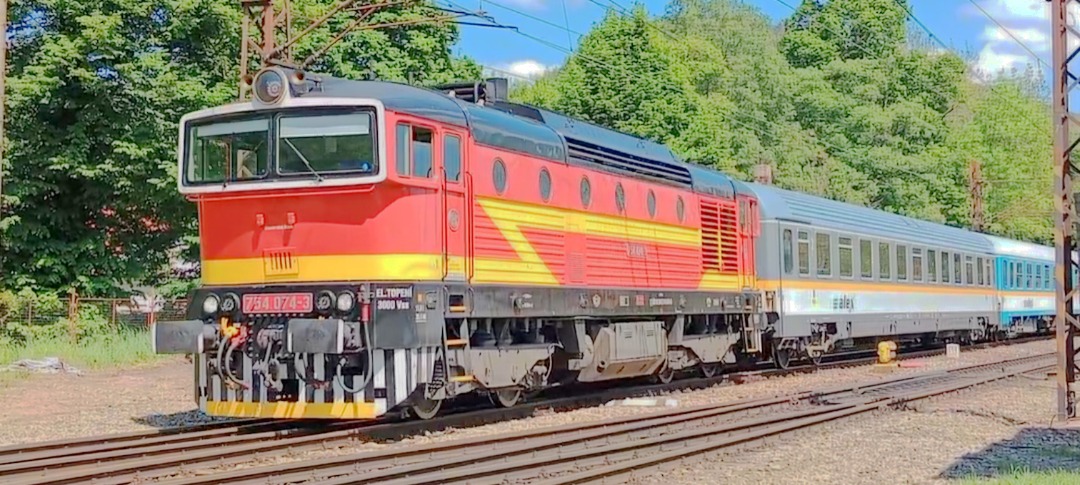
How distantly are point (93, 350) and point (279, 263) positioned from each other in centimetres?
1444

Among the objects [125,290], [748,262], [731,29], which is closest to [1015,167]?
[731,29]

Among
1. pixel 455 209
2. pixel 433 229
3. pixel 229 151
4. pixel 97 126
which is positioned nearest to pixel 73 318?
pixel 97 126

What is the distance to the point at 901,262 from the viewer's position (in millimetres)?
30703

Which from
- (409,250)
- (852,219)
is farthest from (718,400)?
(852,219)

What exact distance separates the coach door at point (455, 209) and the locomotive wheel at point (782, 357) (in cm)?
1282

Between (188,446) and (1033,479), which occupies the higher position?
(188,446)

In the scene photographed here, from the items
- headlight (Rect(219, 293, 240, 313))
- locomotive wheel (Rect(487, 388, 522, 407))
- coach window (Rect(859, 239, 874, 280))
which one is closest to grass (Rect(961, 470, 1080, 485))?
locomotive wheel (Rect(487, 388, 522, 407))

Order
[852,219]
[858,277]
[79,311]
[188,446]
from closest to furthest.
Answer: [188,446], [79,311], [858,277], [852,219]

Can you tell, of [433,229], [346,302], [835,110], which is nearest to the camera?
[346,302]

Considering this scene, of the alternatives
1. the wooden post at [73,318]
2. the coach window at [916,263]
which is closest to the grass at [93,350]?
the wooden post at [73,318]

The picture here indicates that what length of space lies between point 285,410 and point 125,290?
1784 centimetres

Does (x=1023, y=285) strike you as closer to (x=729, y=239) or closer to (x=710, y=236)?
(x=729, y=239)

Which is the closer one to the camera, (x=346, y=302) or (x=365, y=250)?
(x=346, y=302)

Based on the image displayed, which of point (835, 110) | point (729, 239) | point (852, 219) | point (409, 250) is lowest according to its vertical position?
point (409, 250)
